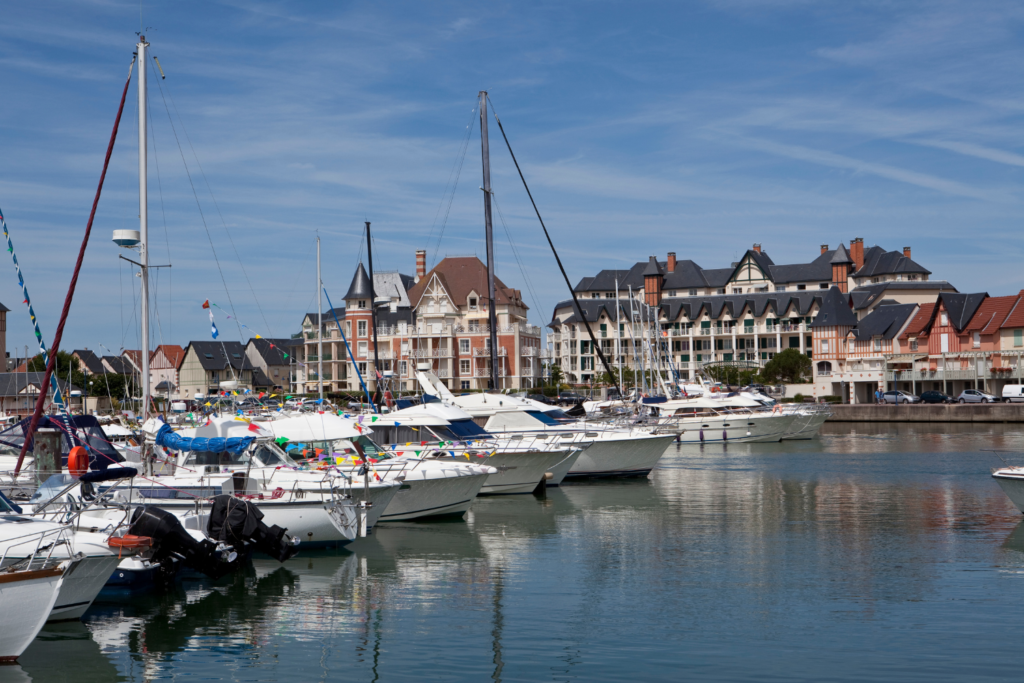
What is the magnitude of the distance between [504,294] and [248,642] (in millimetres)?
99438

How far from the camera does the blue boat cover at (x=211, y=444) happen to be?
2419 centimetres

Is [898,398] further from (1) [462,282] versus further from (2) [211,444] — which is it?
(2) [211,444]

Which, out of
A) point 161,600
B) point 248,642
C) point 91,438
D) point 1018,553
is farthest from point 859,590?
point 91,438

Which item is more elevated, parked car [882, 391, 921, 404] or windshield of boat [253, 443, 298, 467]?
windshield of boat [253, 443, 298, 467]

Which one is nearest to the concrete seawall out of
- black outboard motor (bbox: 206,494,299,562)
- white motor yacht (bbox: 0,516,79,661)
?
black outboard motor (bbox: 206,494,299,562)

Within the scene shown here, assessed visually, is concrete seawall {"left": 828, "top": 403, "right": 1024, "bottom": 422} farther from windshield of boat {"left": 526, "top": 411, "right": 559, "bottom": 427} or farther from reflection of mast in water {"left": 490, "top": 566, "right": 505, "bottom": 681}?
reflection of mast in water {"left": 490, "top": 566, "right": 505, "bottom": 681}

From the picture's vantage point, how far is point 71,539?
52.2ft

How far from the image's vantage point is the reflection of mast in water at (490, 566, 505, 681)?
14.5m

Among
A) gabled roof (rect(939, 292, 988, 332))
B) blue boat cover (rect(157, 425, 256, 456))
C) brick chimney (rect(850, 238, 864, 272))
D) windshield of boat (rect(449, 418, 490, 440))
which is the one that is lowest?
windshield of boat (rect(449, 418, 490, 440))

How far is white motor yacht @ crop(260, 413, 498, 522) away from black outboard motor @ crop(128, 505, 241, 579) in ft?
19.1

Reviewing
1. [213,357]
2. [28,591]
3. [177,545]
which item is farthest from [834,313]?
[28,591]

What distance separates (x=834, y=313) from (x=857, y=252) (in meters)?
38.0

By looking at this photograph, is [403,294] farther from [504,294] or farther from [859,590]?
[859,590]

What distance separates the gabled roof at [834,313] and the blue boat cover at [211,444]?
10370cm
